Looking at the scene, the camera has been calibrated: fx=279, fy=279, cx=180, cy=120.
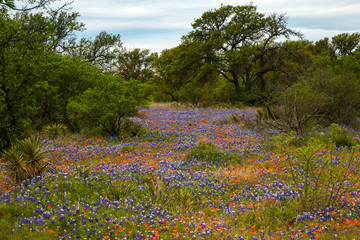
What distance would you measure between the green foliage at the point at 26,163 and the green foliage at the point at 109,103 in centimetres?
542

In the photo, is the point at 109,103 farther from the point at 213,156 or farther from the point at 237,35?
the point at 237,35

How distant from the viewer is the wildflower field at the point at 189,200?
472cm

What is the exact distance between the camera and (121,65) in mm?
52438

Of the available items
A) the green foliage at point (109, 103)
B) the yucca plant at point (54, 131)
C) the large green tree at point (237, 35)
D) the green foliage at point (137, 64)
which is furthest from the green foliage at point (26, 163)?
the green foliage at point (137, 64)

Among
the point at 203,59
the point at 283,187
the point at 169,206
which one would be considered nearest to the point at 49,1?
the point at 169,206

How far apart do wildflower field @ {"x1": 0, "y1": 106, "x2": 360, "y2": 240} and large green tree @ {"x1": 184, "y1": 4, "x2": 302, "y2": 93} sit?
22461 mm

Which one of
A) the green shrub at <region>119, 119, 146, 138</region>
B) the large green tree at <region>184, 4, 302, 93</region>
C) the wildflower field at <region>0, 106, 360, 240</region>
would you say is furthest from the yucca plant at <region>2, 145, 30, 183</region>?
the large green tree at <region>184, 4, 302, 93</region>

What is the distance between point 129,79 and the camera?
20578mm

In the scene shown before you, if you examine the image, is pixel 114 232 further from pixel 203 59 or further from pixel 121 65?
pixel 121 65

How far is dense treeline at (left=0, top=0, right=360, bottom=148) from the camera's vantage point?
34.4 ft

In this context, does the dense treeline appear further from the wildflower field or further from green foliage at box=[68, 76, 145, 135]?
the wildflower field

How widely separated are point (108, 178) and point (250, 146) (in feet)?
21.2

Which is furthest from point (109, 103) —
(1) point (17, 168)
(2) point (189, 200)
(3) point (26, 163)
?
(2) point (189, 200)

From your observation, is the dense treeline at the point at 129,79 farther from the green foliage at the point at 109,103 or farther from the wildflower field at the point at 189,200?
the wildflower field at the point at 189,200
